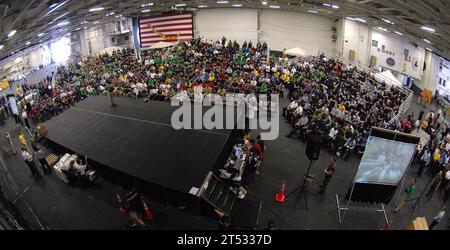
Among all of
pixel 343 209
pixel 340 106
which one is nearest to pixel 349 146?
pixel 340 106

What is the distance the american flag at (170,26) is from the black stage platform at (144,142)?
1707 centimetres

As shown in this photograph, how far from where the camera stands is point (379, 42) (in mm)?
22188

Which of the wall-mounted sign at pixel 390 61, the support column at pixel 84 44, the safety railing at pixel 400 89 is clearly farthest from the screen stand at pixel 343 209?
the support column at pixel 84 44

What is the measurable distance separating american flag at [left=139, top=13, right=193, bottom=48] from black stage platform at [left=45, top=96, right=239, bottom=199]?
17.1 m

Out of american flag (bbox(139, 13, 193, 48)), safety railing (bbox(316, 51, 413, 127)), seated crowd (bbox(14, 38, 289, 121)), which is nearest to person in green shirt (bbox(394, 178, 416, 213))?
safety railing (bbox(316, 51, 413, 127))

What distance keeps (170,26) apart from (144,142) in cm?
2179

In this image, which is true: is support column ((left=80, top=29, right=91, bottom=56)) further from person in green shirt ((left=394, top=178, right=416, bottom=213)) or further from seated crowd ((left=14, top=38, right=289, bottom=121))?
person in green shirt ((left=394, top=178, right=416, bottom=213))

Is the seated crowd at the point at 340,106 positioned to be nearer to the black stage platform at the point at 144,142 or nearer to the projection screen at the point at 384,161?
the projection screen at the point at 384,161

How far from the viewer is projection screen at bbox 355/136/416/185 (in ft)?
23.5

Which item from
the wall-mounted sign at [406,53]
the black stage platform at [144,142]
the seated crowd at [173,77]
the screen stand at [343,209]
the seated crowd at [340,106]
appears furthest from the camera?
the wall-mounted sign at [406,53]

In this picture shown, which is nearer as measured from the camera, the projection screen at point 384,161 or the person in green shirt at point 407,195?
the projection screen at point 384,161

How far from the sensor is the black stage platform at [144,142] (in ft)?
30.8
